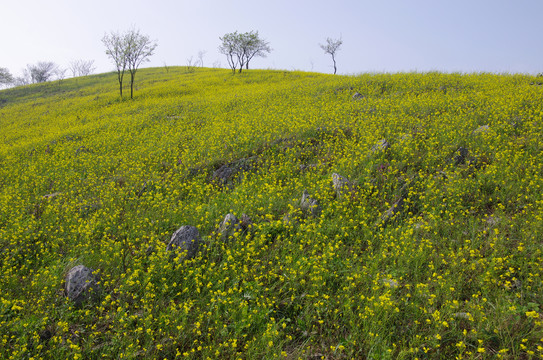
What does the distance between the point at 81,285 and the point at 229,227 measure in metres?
2.91

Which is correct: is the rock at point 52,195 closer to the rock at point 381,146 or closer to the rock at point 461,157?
the rock at point 381,146

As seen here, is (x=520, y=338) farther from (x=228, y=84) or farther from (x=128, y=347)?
(x=228, y=84)

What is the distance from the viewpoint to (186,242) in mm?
5855

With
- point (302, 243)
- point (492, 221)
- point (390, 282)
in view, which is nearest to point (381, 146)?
point (492, 221)

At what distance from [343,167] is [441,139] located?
3676mm

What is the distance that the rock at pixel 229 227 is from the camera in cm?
627

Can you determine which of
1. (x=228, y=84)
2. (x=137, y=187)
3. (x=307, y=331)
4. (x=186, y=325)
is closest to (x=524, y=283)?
(x=307, y=331)

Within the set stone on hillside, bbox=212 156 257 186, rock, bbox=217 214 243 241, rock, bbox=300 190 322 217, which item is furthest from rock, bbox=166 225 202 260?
stone on hillside, bbox=212 156 257 186

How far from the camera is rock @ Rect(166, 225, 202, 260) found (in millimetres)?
5785

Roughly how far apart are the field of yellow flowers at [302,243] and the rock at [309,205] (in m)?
0.04

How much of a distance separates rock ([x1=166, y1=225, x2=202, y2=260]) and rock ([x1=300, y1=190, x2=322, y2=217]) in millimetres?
2690

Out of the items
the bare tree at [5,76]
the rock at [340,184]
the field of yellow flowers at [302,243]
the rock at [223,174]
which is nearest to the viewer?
the field of yellow flowers at [302,243]

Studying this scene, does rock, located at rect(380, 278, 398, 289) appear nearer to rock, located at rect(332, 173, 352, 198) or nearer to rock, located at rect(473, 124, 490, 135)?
rock, located at rect(332, 173, 352, 198)

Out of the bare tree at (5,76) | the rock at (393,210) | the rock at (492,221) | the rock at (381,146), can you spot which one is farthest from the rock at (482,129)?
the bare tree at (5,76)
